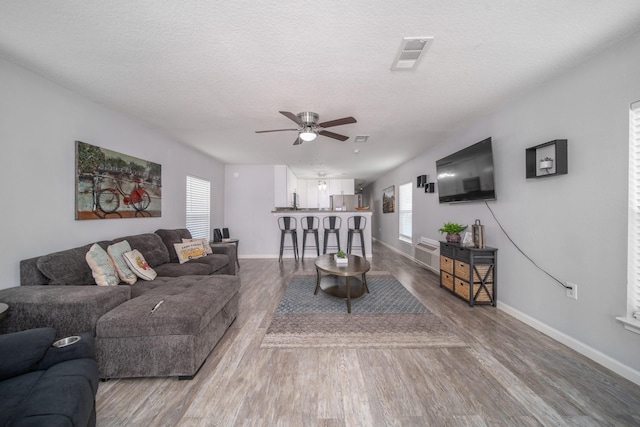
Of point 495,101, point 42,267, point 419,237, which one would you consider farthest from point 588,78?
point 42,267

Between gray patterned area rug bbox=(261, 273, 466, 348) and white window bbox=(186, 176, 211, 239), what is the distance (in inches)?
111

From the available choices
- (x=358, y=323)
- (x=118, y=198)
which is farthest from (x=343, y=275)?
(x=118, y=198)

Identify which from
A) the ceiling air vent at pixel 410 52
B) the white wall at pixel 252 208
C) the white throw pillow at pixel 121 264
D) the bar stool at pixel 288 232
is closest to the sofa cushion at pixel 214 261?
the white throw pillow at pixel 121 264

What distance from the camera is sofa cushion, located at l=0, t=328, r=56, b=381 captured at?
1.13 meters

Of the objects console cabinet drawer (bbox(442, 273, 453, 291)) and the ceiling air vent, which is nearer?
the ceiling air vent

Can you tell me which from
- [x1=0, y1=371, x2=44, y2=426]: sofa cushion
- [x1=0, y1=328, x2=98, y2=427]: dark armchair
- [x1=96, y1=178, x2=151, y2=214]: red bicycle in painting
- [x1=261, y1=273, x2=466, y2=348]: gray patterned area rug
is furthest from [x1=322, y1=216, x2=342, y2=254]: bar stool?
[x1=0, y1=371, x2=44, y2=426]: sofa cushion

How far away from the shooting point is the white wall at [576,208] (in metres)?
1.80

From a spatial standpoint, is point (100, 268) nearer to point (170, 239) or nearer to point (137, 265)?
point (137, 265)

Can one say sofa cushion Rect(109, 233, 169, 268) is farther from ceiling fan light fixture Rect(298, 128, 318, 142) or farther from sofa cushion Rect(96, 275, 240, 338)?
ceiling fan light fixture Rect(298, 128, 318, 142)

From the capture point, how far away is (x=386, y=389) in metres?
1.63

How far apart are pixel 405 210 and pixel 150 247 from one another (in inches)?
235

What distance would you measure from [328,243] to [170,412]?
16.1 ft

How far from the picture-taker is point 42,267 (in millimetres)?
1971

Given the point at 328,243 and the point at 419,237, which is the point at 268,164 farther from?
the point at 419,237
